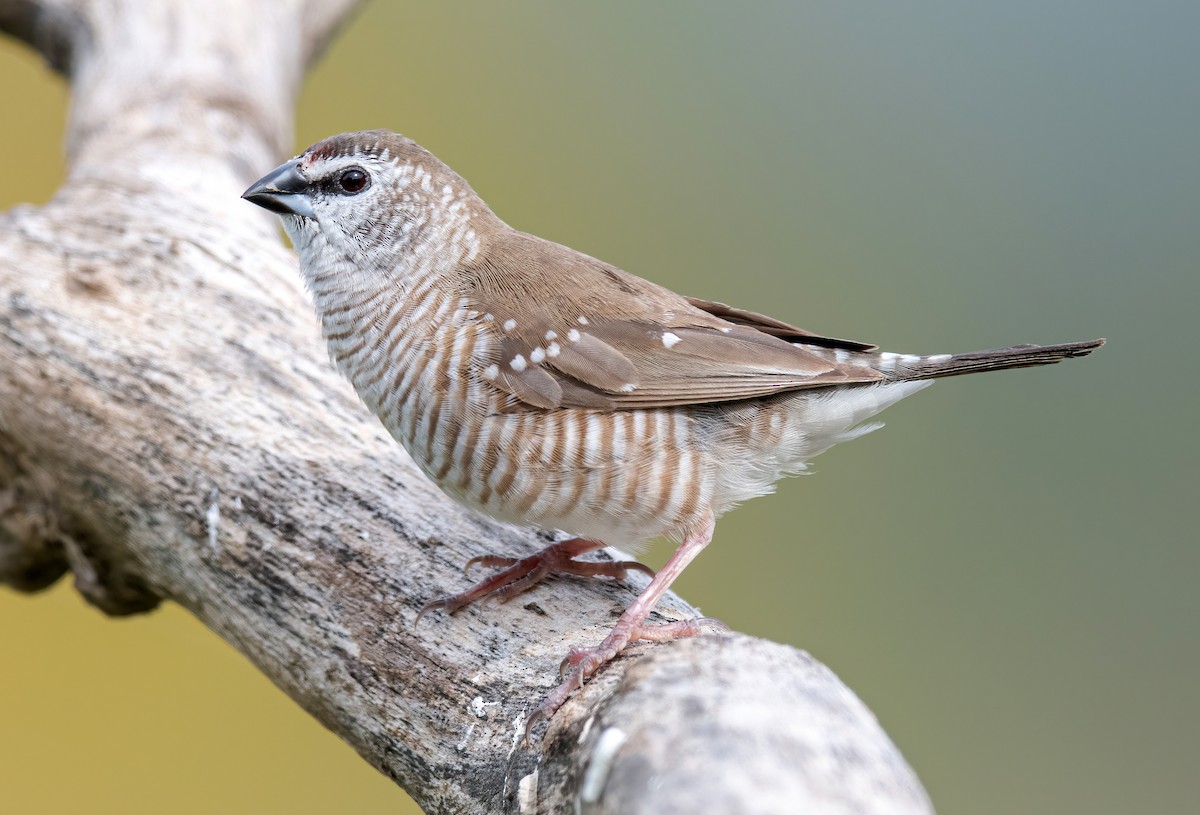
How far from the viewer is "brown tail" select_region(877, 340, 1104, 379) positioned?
8.12 ft

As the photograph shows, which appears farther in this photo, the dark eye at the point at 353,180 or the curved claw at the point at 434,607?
the dark eye at the point at 353,180

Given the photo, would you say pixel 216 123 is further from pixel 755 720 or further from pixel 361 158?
pixel 755 720

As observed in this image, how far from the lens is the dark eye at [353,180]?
2797mm

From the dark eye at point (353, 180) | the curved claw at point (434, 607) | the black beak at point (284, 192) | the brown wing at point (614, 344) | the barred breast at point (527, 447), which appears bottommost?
the curved claw at point (434, 607)

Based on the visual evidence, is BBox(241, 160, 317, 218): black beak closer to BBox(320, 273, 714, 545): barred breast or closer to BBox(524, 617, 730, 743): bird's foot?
BBox(320, 273, 714, 545): barred breast

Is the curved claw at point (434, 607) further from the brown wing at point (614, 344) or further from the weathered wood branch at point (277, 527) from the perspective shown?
the brown wing at point (614, 344)

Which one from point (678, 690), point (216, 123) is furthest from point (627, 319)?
point (216, 123)

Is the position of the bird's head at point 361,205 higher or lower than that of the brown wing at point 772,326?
higher

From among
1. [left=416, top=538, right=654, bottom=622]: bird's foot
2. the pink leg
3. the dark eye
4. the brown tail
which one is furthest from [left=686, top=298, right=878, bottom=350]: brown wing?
the dark eye

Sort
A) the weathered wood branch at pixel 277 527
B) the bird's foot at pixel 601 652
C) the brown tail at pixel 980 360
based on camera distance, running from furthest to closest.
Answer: the brown tail at pixel 980 360 < the bird's foot at pixel 601 652 < the weathered wood branch at pixel 277 527

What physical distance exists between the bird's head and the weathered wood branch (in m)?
0.57

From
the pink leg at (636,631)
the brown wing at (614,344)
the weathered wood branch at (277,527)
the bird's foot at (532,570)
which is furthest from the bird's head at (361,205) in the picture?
the pink leg at (636,631)

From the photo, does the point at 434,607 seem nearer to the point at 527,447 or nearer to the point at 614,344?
the point at 527,447

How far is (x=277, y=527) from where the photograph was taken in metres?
2.79
